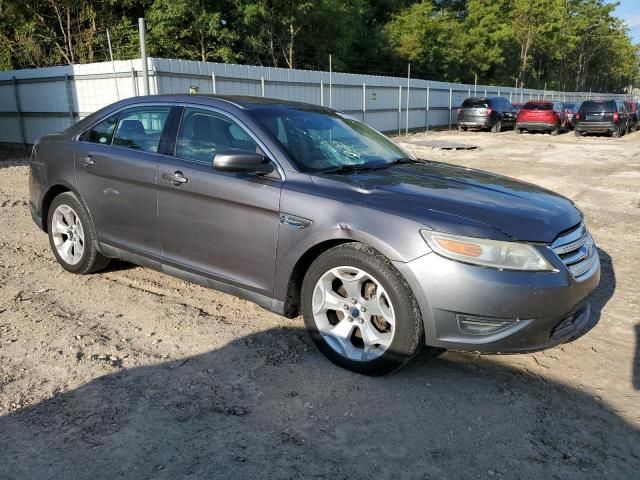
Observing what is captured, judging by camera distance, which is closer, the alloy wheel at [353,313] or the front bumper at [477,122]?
the alloy wheel at [353,313]

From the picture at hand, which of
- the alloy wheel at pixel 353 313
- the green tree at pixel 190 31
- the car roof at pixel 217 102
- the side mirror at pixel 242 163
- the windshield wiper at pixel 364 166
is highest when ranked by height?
the green tree at pixel 190 31

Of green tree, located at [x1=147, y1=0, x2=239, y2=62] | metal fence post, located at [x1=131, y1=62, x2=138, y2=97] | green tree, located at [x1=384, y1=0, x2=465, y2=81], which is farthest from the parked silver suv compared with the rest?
green tree, located at [x1=384, y1=0, x2=465, y2=81]

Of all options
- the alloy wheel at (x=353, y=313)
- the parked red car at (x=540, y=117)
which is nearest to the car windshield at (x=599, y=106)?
the parked red car at (x=540, y=117)

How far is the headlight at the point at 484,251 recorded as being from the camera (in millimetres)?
2885

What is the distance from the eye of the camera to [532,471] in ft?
8.07

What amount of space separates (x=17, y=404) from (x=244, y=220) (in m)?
1.61

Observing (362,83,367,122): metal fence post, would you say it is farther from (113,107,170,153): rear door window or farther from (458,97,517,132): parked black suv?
(113,107,170,153): rear door window

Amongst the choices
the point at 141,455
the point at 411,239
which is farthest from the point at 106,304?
the point at 411,239

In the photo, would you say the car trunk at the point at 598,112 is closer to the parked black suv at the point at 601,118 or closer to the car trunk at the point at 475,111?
the parked black suv at the point at 601,118

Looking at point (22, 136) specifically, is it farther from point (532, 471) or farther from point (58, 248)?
point (532, 471)

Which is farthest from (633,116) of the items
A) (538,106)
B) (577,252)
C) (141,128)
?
(141,128)

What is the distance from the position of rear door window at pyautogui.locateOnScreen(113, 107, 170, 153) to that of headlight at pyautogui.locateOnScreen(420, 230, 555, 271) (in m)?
2.31

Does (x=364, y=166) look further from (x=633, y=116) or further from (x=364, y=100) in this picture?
(x=633, y=116)

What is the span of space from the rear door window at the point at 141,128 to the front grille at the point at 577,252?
284 cm
